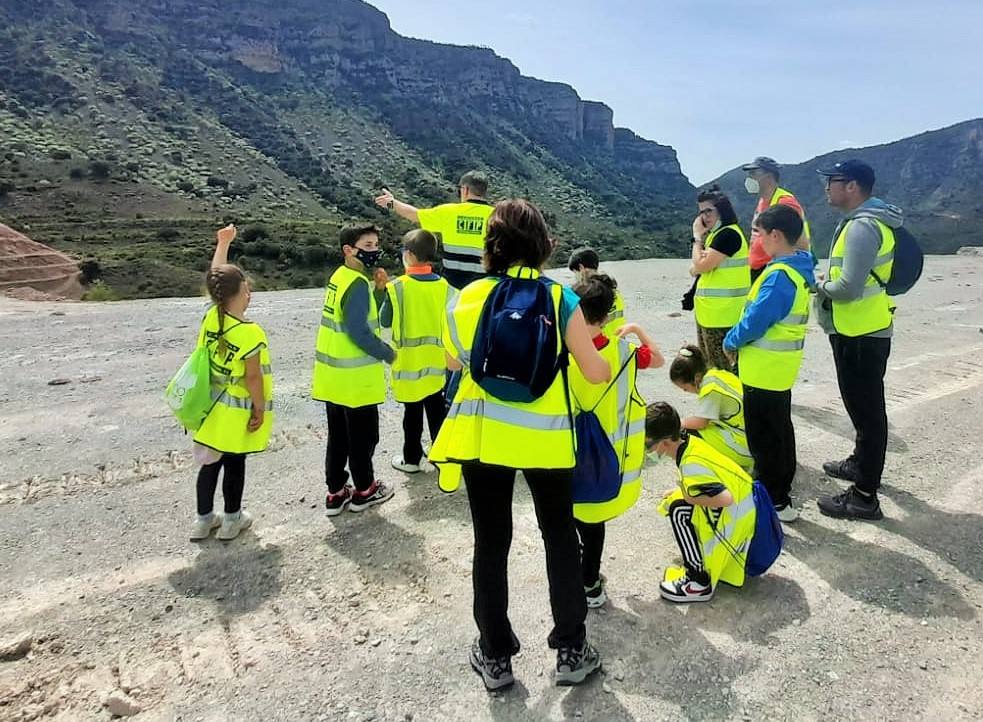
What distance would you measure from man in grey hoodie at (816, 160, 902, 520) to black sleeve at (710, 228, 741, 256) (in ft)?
2.46

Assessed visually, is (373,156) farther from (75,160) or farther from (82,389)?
(82,389)

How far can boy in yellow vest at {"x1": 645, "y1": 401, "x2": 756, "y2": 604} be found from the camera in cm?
309

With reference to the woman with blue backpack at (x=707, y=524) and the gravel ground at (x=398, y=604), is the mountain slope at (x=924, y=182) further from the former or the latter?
the woman with blue backpack at (x=707, y=524)

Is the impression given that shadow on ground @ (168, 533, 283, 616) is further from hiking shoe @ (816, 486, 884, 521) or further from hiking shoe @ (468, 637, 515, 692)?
hiking shoe @ (816, 486, 884, 521)

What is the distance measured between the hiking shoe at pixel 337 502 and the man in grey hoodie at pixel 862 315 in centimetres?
292

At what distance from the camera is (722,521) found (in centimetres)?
310

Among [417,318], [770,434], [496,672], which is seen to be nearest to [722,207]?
[770,434]

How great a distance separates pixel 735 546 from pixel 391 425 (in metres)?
3.18

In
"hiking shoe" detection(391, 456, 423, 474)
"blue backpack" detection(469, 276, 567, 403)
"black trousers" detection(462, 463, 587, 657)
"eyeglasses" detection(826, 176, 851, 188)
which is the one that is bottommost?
"hiking shoe" detection(391, 456, 423, 474)

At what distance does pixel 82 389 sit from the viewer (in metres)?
6.20

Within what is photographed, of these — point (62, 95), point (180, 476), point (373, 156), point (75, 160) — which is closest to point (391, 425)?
point (180, 476)

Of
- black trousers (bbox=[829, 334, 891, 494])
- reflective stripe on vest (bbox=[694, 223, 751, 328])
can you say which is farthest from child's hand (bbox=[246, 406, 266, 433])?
black trousers (bbox=[829, 334, 891, 494])

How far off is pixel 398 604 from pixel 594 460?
47.2 inches

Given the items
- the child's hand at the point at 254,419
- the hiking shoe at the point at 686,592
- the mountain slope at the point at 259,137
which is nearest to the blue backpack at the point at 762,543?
the hiking shoe at the point at 686,592
